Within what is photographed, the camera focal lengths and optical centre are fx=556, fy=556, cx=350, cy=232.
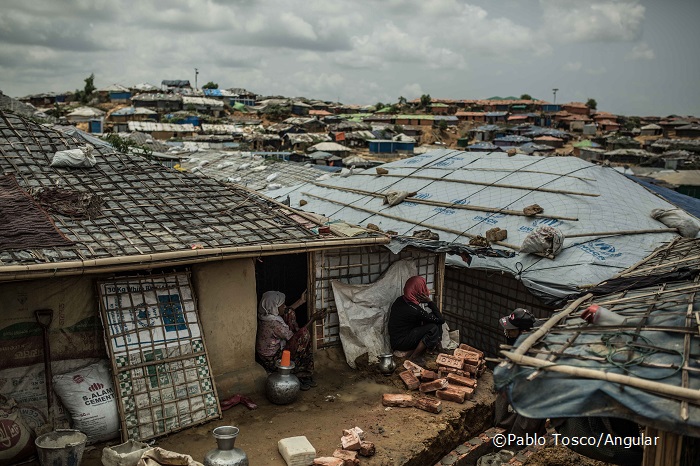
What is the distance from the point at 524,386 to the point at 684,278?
3.45 m

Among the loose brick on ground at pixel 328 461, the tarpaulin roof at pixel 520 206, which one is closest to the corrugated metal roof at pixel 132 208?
the loose brick on ground at pixel 328 461

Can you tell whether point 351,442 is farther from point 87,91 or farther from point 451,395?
point 87,91

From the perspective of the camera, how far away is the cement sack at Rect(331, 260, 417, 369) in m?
8.55

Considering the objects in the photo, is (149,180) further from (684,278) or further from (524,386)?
(684,278)

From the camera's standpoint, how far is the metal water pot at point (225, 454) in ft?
17.9

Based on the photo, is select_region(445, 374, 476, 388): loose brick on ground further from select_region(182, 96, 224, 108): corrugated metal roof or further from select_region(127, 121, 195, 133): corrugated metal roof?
select_region(182, 96, 224, 108): corrugated metal roof

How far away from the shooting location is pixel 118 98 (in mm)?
71250

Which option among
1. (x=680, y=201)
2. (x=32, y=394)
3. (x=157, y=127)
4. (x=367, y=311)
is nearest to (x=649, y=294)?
(x=367, y=311)

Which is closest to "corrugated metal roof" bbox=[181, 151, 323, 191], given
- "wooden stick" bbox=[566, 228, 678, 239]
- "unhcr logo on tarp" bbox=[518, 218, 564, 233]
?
"unhcr logo on tarp" bbox=[518, 218, 564, 233]

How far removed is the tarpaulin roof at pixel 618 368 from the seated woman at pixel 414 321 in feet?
10.1

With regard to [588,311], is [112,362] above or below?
below

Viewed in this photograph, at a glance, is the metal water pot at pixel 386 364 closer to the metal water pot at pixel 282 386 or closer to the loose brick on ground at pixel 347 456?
the metal water pot at pixel 282 386

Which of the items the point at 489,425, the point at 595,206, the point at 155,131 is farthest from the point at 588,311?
the point at 155,131

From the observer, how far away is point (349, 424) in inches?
271
